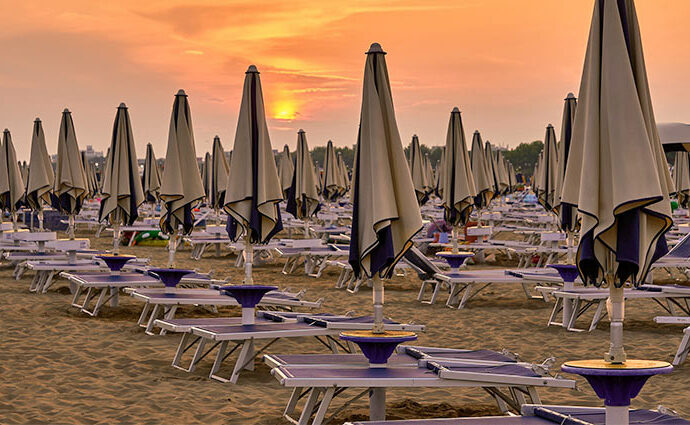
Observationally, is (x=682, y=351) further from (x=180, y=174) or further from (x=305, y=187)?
(x=305, y=187)

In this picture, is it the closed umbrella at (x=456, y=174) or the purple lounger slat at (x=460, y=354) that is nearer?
the purple lounger slat at (x=460, y=354)

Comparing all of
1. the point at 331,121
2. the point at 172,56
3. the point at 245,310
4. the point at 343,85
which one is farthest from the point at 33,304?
the point at 331,121

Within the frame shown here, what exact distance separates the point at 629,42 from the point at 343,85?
2100 centimetres

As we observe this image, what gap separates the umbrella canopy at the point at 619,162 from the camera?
4348mm

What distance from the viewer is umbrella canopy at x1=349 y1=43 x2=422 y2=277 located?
6.31 meters

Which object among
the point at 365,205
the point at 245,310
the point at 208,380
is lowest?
the point at 208,380

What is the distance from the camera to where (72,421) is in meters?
6.42

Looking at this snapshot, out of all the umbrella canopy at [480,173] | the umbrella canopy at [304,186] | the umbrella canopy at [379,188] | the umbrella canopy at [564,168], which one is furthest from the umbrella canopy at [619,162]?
the umbrella canopy at [304,186]

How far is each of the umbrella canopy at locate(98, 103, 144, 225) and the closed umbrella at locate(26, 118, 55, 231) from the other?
160 inches

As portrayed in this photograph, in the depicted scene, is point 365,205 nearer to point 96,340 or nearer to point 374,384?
point 374,384

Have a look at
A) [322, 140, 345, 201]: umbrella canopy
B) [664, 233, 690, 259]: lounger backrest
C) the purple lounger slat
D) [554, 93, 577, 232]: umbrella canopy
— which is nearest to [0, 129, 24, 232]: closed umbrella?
[322, 140, 345, 201]: umbrella canopy

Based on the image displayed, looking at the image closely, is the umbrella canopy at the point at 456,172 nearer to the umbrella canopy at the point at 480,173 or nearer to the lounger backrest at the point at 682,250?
the umbrella canopy at the point at 480,173

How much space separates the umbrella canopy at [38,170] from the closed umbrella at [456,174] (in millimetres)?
7911

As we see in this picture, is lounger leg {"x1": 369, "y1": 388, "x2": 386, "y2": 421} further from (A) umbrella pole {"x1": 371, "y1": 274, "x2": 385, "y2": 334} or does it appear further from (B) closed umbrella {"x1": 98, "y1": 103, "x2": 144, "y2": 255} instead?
(B) closed umbrella {"x1": 98, "y1": 103, "x2": 144, "y2": 255}
